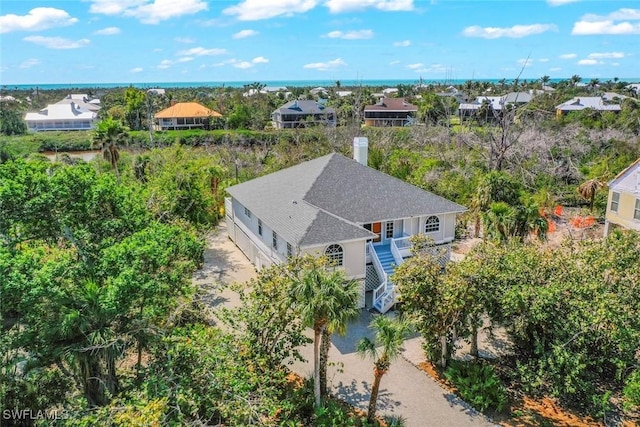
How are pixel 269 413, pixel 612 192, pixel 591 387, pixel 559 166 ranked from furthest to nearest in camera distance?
pixel 559 166, pixel 612 192, pixel 591 387, pixel 269 413

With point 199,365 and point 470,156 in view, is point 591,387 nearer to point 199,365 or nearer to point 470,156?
point 199,365

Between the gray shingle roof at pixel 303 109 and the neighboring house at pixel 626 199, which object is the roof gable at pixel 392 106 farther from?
the neighboring house at pixel 626 199

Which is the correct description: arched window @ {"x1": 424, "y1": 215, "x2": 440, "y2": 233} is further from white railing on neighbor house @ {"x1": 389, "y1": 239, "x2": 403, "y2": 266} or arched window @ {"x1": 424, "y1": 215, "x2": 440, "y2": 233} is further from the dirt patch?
the dirt patch

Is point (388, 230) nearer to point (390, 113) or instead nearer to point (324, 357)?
point (324, 357)

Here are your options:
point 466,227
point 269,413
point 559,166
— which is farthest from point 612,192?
point 269,413

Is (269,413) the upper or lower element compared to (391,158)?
lower

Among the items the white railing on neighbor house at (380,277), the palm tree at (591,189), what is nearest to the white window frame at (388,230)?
the white railing on neighbor house at (380,277)

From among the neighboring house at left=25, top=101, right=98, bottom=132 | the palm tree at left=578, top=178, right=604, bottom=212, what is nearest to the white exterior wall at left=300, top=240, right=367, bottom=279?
the palm tree at left=578, top=178, right=604, bottom=212
